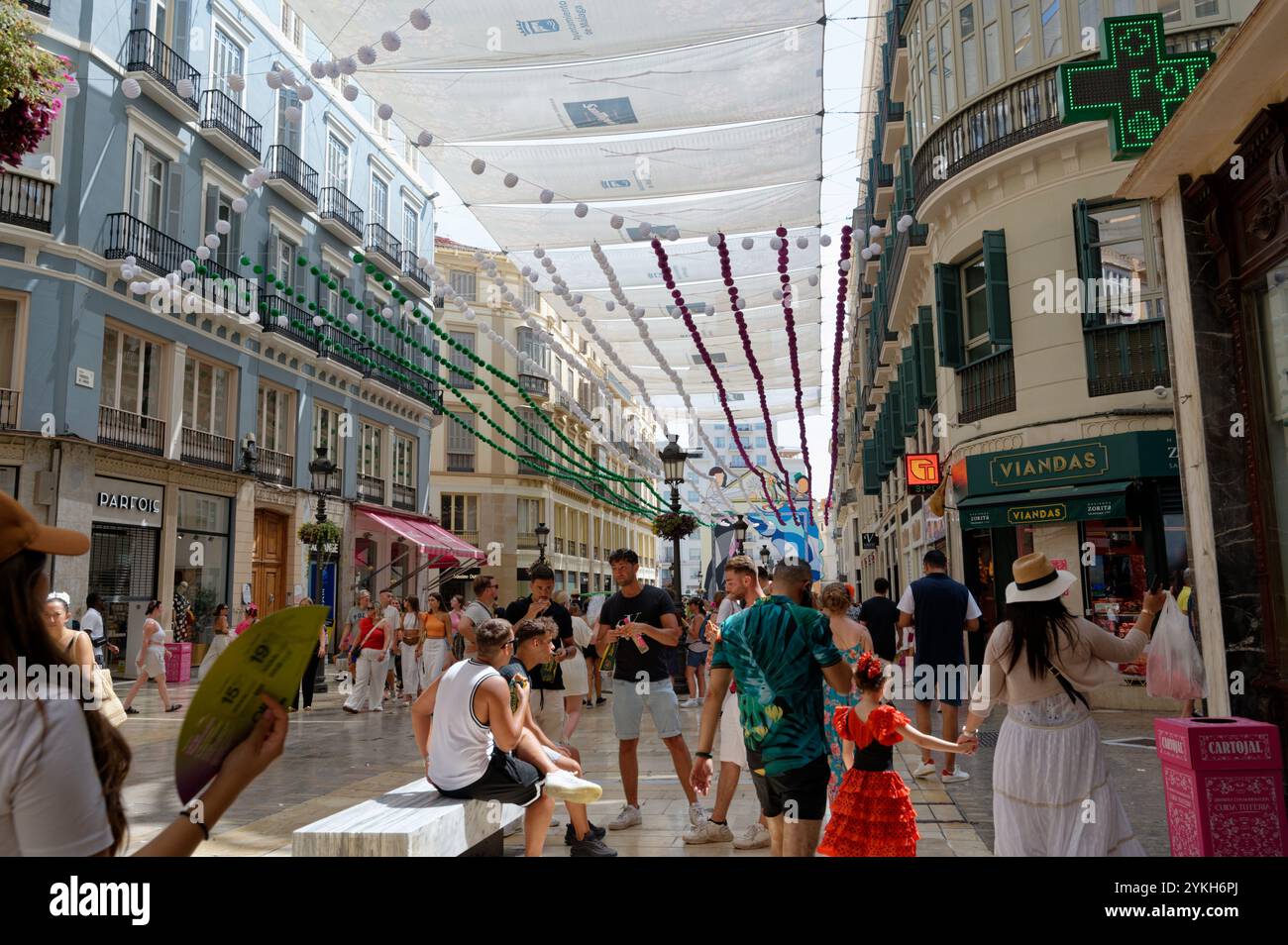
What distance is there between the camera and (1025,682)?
3.99 m

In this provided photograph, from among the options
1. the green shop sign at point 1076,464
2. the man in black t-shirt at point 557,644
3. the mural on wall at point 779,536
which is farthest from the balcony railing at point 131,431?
the green shop sign at point 1076,464

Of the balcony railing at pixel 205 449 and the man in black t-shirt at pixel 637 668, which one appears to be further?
the balcony railing at pixel 205 449

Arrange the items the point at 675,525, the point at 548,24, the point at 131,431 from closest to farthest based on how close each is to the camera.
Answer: the point at 548,24
the point at 675,525
the point at 131,431

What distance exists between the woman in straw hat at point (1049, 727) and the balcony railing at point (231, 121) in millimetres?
21028

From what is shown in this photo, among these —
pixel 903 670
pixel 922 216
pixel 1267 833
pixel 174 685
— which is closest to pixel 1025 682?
pixel 1267 833

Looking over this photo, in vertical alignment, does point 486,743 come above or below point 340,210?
below

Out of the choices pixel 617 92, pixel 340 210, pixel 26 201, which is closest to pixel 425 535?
pixel 340 210

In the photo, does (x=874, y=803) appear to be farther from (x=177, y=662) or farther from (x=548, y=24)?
(x=177, y=662)

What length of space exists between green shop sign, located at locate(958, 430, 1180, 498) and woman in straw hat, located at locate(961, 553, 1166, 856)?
826 cm

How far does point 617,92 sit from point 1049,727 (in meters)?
11.6

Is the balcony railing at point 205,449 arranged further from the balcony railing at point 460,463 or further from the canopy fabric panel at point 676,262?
the balcony railing at point 460,463

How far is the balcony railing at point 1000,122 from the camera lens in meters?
12.2

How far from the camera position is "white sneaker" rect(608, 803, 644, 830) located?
6.27 meters

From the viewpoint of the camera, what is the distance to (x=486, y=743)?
4.93 meters
